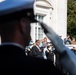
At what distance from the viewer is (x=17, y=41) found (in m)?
2.47

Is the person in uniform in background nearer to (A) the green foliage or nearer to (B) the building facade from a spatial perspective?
(B) the building facade

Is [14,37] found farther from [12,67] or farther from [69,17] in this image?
[69,17]

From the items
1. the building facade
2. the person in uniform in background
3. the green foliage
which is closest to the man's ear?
the person in uniform in background

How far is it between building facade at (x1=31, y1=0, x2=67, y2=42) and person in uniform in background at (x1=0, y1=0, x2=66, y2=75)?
26.2 m

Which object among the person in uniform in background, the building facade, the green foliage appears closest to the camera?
the person in uniform in background

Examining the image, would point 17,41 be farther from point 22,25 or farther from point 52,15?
point 52,15

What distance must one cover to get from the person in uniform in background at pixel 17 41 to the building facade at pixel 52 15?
26.2 meters

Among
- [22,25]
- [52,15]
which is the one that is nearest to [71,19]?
[52,15]

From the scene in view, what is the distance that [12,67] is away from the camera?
239 centimetres

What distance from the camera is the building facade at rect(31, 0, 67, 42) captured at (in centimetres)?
2969

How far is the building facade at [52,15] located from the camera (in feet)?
97.4

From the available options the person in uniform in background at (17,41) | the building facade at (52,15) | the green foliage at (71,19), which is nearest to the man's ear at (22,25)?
the person in uniform in background at (17,41)

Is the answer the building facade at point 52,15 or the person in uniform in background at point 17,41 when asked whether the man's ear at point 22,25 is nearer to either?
the person in uniform in background at point 17,41

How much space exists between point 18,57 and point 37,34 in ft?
92.7
